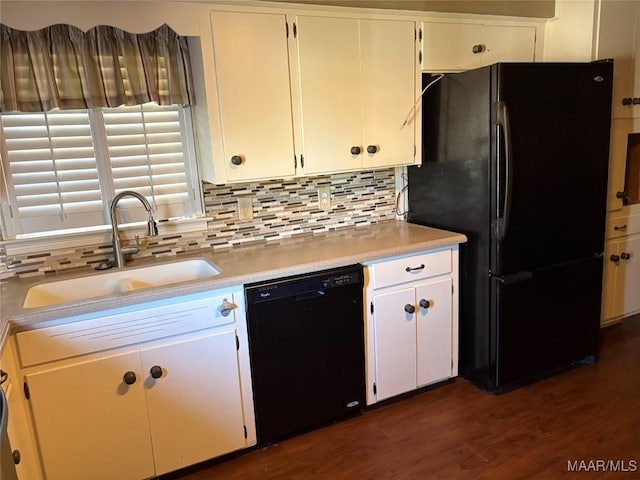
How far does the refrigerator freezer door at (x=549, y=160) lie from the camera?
88.5 inches

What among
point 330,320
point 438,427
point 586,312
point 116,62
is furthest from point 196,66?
point 586,312

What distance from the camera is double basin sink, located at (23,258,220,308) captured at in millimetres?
2064

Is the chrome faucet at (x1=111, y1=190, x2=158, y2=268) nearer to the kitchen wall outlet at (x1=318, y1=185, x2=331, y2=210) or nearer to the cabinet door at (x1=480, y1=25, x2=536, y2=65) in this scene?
the kitchen wall outlet at (x1=318, y1=185, x2=331, y2=210)

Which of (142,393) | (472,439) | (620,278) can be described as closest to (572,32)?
(620,278)

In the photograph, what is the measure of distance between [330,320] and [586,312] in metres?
1.51

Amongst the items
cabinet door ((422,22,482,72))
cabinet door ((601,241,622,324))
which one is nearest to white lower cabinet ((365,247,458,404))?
cabinet door ((422,22,482,72))

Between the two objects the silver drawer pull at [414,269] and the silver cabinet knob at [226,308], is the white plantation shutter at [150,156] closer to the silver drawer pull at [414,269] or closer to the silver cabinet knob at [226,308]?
the silver cabinet knob at [226,308]

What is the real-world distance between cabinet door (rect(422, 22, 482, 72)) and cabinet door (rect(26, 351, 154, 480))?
79.5 inches

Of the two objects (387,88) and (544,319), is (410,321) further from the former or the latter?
(387,88)

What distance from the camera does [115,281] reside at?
219cm

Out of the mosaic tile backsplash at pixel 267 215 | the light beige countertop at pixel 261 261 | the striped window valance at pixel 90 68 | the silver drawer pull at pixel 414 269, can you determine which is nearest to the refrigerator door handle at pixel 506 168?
the light beige countertop at pixel 261 261

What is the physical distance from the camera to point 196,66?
7.11 ft

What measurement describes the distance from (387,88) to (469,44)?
22.2 inches

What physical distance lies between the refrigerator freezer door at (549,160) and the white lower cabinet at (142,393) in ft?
4.45
